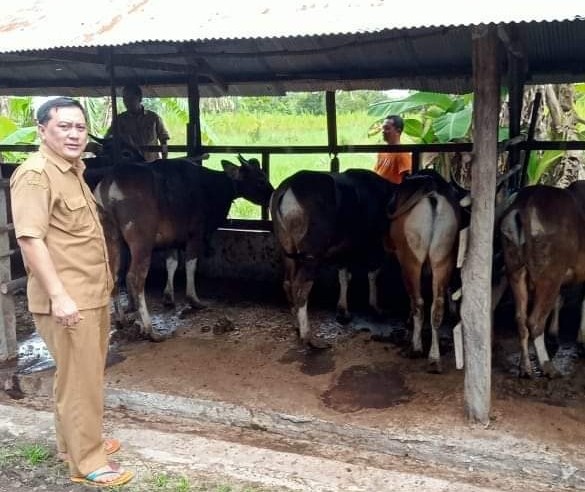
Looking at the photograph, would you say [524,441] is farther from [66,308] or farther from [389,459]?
[66,308]

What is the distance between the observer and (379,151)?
828 centimetres

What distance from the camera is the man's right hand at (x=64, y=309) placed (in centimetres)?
358

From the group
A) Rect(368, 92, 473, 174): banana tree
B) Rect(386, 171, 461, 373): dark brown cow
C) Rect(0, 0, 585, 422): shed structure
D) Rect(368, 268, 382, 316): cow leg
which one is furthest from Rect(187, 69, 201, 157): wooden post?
Rect(386, 171, 461, 373): dark brown cow

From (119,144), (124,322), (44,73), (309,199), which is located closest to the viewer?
(309,199)

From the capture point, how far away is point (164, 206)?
23.6 ft

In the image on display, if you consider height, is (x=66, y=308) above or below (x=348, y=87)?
below

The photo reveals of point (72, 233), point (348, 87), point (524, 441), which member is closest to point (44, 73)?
point (348, 87)

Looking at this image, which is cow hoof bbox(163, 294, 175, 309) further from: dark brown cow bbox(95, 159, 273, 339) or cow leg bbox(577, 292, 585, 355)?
cow leg bbox(577, 292, 585, 355)

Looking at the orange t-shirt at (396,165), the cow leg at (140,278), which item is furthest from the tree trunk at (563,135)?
the cow leg at (140,278)

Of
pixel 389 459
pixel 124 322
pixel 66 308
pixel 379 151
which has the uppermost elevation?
pixel 379 151

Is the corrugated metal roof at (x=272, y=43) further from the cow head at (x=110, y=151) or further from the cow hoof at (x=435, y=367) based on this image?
the cow hoof at (x=435, y=367)

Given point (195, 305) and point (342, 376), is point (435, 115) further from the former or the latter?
point (342, 376)

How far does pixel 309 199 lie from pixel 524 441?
2.92m

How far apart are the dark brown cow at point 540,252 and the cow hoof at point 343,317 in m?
2.10
